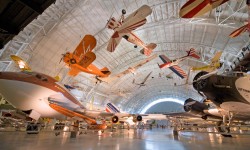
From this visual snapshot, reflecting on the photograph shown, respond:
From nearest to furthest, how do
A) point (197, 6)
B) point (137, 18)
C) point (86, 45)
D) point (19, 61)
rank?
point (197, 6), point (137, 18), point (86, 45), point (19, 61)

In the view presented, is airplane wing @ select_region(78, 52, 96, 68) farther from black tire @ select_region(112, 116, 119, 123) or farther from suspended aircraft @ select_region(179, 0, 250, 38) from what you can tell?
suspended aircraft @ select_region(179, 0, 250, 38)

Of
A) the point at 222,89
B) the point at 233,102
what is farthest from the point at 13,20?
the point at 233,102

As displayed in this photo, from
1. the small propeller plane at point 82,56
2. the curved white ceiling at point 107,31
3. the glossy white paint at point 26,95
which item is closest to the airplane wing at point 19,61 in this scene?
the small propeller plane at point 82,56

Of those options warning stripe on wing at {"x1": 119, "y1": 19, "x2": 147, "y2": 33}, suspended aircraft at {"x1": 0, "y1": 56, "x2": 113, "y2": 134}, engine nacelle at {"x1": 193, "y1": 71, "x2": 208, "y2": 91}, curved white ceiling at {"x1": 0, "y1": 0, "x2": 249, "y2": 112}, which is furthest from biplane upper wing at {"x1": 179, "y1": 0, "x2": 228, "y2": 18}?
curved white ceiling at {"x1": 0, "y1": 0, "x2": 249, "y2": 112}

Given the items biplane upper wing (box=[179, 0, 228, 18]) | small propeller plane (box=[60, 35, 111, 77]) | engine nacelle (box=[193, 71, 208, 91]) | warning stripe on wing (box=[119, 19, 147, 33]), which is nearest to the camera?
biplane upper wing (box=[179, 0, 228, 18])

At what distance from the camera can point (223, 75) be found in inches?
357

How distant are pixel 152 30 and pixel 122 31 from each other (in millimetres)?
17714

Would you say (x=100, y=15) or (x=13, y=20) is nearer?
(x=13, y=20)

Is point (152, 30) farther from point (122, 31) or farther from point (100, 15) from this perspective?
point (122, 31)

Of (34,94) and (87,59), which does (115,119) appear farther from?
(34,94)

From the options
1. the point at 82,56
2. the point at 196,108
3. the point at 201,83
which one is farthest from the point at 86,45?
the point at 196,108

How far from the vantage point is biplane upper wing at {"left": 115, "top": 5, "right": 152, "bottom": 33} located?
10.5m

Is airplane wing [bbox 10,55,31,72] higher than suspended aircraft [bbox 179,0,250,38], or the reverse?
airplane wing [bbox 10,55,31,72]

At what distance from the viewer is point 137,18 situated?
11.5 metres
